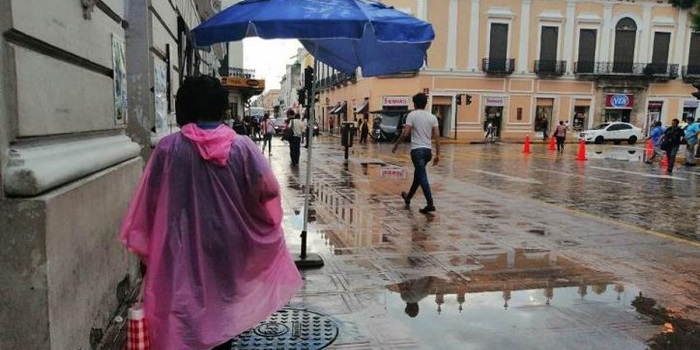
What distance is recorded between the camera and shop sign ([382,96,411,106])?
39.8 meters

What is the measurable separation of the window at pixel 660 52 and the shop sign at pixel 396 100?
62.0ft

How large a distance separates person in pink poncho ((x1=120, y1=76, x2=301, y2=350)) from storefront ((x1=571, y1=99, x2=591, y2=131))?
139 ft

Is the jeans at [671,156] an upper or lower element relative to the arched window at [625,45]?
lower

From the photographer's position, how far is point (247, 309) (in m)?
2.74

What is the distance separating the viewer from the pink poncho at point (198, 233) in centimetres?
258

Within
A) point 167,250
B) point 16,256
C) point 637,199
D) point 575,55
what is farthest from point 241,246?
point 575,55

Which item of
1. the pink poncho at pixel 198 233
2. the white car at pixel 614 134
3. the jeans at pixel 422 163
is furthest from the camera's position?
the white car at pixel 614 134

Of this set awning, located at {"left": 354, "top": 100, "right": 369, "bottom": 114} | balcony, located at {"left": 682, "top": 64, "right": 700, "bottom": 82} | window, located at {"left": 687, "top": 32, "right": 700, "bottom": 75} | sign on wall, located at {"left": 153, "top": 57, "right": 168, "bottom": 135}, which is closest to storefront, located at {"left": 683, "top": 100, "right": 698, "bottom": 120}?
balcony, located at {"left": 682, "top": 64, "right": 700, "bottom": 82}

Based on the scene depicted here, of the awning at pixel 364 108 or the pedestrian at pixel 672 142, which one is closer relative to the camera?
the pedestrian at pixel 672 142

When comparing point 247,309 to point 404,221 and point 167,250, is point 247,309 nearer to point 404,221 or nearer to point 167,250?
point 167,250

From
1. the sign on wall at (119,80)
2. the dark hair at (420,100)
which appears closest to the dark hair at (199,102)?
the sign on wall at (119,80)

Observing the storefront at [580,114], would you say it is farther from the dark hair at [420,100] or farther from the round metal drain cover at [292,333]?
the round metal drain cover at [292,333]

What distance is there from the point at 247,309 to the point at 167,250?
1.59 feet

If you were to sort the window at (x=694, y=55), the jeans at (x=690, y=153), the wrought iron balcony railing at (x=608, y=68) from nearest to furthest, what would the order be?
the jeans at (x=690, y=153)
the wrought iron balcony railing at (x=608, y=68)
the window at (x=694, y=55)
